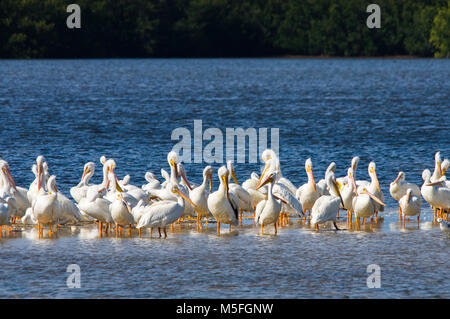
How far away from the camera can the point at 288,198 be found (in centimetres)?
1562

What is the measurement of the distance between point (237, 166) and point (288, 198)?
29.3ft

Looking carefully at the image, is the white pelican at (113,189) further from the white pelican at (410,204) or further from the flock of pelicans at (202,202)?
the white pelican at (410,204)

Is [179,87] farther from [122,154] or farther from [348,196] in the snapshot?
[348,196]

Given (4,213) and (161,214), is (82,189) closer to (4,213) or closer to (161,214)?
(4,213)

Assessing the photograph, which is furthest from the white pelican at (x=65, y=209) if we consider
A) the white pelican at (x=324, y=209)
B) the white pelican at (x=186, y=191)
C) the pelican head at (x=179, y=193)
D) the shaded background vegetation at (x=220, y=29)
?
the shaded background vegetation at (x=220, y=29)

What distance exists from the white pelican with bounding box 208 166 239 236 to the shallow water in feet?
1.09

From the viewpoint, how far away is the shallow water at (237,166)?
11672 millimetres

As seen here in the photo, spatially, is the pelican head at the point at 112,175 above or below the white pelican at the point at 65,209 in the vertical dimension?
above

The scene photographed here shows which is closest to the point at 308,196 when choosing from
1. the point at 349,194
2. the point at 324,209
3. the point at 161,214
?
the point at 349,194

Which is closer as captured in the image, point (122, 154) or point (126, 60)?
point (122, 154)

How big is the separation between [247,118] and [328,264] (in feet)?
97.9
